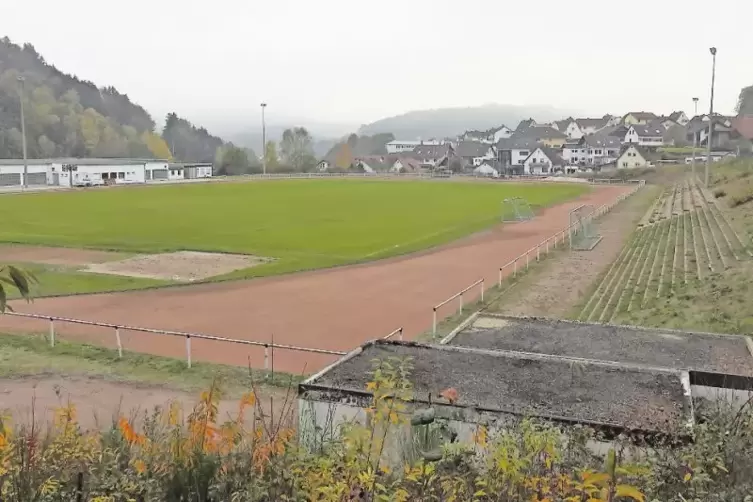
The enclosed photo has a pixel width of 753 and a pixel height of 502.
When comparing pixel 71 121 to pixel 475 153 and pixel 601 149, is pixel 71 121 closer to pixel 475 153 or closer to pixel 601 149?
pixel 475 153

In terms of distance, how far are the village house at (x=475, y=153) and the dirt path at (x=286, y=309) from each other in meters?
117

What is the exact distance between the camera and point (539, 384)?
10.2m

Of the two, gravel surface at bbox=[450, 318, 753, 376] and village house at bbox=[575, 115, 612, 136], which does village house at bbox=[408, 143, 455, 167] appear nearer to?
village house at bbox=[575, 115, 612, 136]

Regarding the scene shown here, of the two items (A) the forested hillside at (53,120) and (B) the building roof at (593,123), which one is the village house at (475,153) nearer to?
(B) the building roof at (593,123)

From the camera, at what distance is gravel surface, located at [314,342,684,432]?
29.5 feet

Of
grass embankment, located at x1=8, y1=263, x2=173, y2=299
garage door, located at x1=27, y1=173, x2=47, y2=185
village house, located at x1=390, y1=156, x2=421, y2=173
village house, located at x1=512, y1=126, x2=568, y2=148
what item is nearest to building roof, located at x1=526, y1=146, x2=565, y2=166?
village house, located at x1=390, y1=156, x2=421, y2=173

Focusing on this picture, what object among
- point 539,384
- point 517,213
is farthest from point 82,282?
point 517,213

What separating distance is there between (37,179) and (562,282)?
2883 inches

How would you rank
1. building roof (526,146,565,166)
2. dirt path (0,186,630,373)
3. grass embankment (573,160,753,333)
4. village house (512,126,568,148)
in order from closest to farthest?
dirt path (0,186,630,373)
grass embankment (573,160,753,333)
building roof (526,146,565,166)
village house (512,126,568,148)

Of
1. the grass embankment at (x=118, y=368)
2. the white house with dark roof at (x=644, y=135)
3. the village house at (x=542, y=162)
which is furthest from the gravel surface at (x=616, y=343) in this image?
the white house with dark roof at (x=644, y=135)

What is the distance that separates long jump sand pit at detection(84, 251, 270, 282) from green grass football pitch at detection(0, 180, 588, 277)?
117 centimetres

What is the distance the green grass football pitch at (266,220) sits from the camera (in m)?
33.7

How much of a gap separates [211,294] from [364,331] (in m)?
6.73

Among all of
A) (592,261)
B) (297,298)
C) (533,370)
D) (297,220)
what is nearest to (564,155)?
(297,220)
